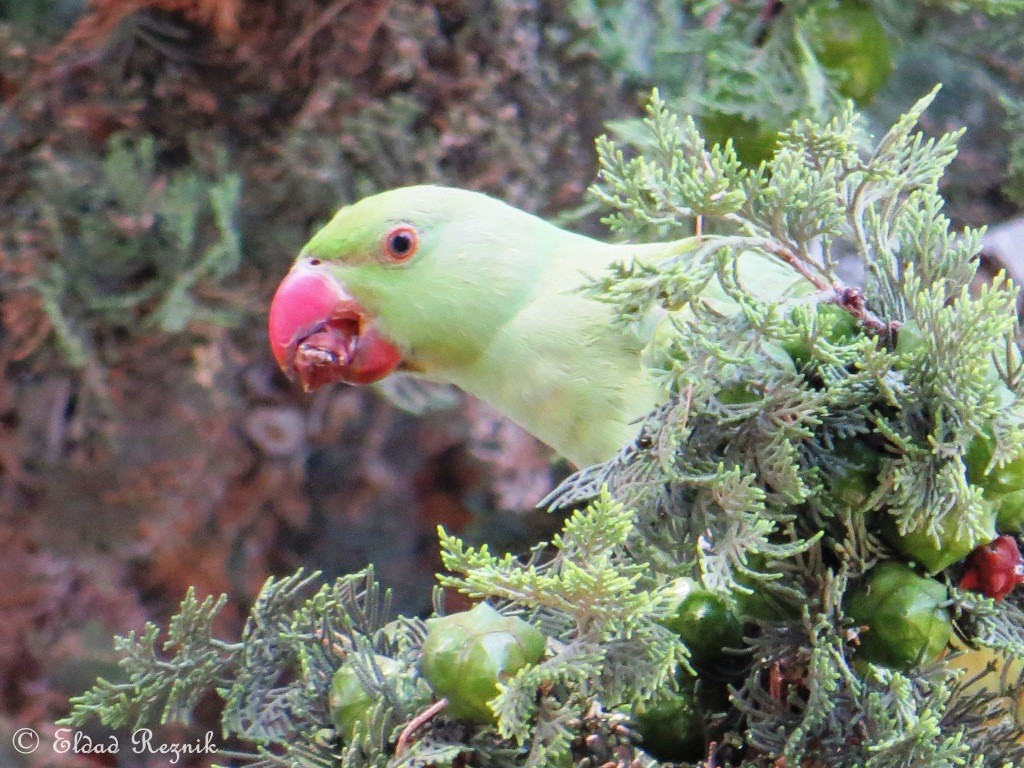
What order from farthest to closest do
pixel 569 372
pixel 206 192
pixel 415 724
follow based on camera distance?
pixel 206 192
pixel 569 372
pixel 415 724

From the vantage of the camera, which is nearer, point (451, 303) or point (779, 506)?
point (779, 506)

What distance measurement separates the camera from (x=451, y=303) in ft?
2.46

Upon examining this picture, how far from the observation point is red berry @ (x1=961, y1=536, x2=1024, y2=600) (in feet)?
1.46

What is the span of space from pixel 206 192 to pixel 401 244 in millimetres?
572

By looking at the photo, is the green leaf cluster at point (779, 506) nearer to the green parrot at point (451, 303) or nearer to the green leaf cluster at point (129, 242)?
the green parrot at point (451, 303)

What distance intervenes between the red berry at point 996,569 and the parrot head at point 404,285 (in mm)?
383

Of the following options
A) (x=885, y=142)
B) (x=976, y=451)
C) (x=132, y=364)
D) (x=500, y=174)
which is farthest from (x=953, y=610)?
(x=132, y=364)

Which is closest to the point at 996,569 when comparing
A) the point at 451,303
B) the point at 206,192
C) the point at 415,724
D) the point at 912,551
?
the point at 912,551

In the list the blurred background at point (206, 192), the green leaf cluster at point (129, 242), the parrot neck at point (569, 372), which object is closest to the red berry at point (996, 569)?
the parrot neck at point (569, 372)

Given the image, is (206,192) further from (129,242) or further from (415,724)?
(415,724)

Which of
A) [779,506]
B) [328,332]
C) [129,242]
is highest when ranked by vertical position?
[779,506]

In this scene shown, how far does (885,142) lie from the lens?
0.47 metres

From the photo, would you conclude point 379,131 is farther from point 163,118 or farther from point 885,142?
point 885,142

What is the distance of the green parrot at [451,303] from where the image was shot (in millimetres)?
725
